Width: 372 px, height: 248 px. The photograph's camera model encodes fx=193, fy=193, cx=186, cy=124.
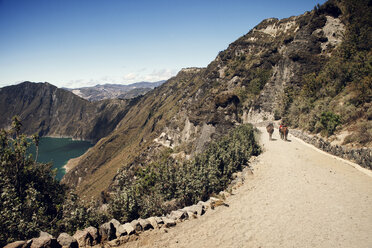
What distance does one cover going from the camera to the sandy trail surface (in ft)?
30.2

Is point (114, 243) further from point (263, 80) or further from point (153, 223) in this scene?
point (263, 80)

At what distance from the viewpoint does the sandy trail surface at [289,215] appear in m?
9.20

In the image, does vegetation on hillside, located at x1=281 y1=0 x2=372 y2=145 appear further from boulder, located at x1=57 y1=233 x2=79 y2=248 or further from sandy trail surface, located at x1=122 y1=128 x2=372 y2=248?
boulder, located at x1=57 y1=233 x2=79 y2=248

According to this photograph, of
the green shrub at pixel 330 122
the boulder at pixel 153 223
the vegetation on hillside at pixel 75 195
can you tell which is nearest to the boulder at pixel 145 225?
the boulder at pixel 153 223

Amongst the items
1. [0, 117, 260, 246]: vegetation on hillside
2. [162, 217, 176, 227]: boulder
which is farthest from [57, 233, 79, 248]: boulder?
[162, 217, 176, 227]: boulder

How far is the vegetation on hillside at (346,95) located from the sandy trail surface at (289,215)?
7384mm

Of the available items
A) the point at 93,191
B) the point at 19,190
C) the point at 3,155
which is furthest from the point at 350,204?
the point at 93,191

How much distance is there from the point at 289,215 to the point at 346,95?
23730 millimetres

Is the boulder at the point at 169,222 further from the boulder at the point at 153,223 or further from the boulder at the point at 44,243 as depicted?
the boulder at the point at 44,243

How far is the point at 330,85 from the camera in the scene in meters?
33.8

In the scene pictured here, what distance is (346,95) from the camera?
26203mm

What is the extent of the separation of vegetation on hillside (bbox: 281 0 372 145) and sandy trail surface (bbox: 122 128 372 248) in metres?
7.38

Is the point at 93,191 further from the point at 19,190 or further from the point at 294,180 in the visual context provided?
the point at 294,180

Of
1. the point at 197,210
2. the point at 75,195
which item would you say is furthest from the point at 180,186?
the point at 75,195
